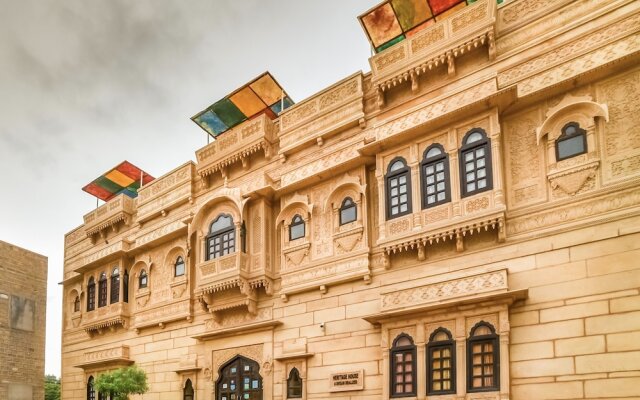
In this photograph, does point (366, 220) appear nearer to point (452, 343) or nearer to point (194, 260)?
point (452, 343)

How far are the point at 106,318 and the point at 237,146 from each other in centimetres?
781

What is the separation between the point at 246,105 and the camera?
16594 mm

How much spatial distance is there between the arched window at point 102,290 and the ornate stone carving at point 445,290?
38.8 feet

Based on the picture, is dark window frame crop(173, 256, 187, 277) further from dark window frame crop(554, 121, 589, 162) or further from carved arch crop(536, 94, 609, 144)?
dark window frame crop(554, 121, 589, 162)

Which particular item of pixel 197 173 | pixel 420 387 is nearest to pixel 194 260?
pixel 197 173

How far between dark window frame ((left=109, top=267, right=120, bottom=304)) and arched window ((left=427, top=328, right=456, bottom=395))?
1183cm

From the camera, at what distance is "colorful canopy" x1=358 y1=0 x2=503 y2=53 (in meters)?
13.2

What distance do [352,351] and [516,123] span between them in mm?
5971

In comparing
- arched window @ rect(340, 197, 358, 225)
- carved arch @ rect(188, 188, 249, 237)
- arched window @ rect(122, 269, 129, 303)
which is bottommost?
arched window @ rect(122, 269, 129, 303)

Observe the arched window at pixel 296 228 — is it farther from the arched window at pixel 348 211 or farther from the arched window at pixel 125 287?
the arched window at pixel 125 287

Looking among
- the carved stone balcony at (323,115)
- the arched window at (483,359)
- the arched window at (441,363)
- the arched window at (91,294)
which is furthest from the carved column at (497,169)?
the arched window at (91,294)

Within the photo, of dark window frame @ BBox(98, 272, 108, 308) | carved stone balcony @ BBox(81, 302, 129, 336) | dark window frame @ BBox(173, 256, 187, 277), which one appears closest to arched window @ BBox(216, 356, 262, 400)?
dark window frame @ BBox(173, 256, 187, 277)

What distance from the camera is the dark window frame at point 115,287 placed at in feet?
62.6

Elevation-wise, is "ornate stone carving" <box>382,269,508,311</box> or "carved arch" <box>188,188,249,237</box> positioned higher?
"carved arch" <box>188,188,249,237</box>
